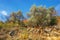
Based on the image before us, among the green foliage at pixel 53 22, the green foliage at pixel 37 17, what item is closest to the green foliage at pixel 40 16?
the green foliage at pixel 37 17

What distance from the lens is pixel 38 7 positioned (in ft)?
87.1

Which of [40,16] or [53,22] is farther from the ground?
[40,16]

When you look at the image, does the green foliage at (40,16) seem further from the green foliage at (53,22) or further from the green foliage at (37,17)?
the green foliage at (53,22)

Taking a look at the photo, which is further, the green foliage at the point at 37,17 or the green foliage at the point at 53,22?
the green foliage at the point at 53,22

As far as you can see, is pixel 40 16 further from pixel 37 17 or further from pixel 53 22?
pixel 53 22

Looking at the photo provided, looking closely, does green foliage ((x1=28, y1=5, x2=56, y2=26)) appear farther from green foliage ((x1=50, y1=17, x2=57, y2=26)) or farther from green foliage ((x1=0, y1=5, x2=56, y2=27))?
green foliage ((x1=50, y1=17, x2=57, y2=26))

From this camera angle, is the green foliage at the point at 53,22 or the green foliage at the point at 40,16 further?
the green foliage at the point at 53,22

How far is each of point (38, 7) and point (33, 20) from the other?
2.34 m

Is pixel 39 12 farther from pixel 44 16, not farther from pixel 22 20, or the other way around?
pixel 22 20

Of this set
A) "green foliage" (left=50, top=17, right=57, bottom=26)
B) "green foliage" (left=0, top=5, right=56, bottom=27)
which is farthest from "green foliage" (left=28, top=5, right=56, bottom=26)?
"green foliage" (left=50, top=17, right=57, bottom=26)

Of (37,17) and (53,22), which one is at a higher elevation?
(37,17)

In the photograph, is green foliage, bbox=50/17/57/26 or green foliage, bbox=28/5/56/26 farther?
green foliage, bbox=50/17/57/26

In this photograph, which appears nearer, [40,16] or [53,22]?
[40,16]

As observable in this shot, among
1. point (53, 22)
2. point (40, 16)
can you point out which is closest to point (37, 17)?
point (40, 16)
